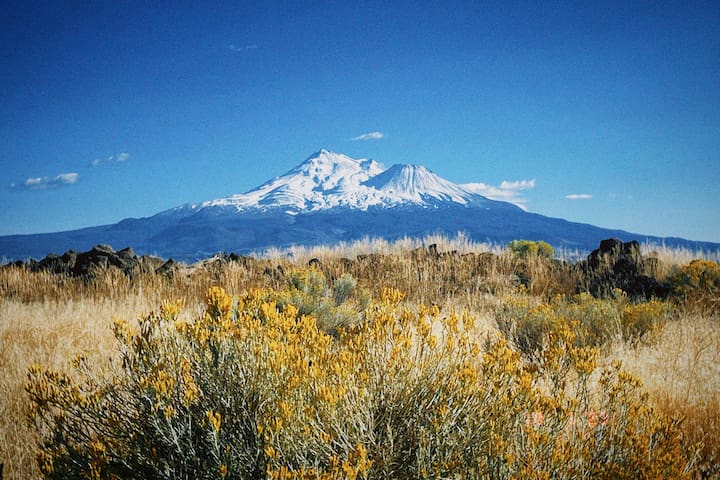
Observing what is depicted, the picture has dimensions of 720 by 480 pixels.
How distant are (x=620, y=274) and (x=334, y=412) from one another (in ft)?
34.8

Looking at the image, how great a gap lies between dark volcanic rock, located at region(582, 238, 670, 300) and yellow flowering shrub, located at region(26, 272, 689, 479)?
23.6 feet

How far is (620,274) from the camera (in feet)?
34.3

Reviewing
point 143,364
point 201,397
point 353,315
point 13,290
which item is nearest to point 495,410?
point 201,397

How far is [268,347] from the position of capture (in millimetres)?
2172

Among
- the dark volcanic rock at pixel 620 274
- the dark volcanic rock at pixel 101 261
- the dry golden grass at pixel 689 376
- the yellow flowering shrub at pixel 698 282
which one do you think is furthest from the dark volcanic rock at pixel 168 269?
the yellow flowering shrub at pixel 698 282

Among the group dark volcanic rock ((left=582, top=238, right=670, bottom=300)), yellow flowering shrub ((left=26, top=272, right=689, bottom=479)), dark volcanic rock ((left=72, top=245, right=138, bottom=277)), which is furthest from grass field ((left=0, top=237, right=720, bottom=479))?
dark volcanic rock ((left=72, top=245, right=138, bottom=277))

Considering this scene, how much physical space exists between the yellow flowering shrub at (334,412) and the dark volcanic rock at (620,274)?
7.18m

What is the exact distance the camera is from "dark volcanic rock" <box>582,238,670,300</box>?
955 centimetres

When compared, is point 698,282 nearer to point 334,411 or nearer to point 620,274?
point 620,274

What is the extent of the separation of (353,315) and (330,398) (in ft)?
15.4

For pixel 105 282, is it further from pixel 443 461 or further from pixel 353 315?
pixel 443 461

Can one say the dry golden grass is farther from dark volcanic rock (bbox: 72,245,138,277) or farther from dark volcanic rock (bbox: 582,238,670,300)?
dark volcanic rock (bbox: 72,245,138,277)

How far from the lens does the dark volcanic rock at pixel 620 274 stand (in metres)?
9.55

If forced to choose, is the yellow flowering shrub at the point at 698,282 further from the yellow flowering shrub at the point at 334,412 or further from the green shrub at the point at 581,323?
the yellow flowering shrub at the point at 334,412
